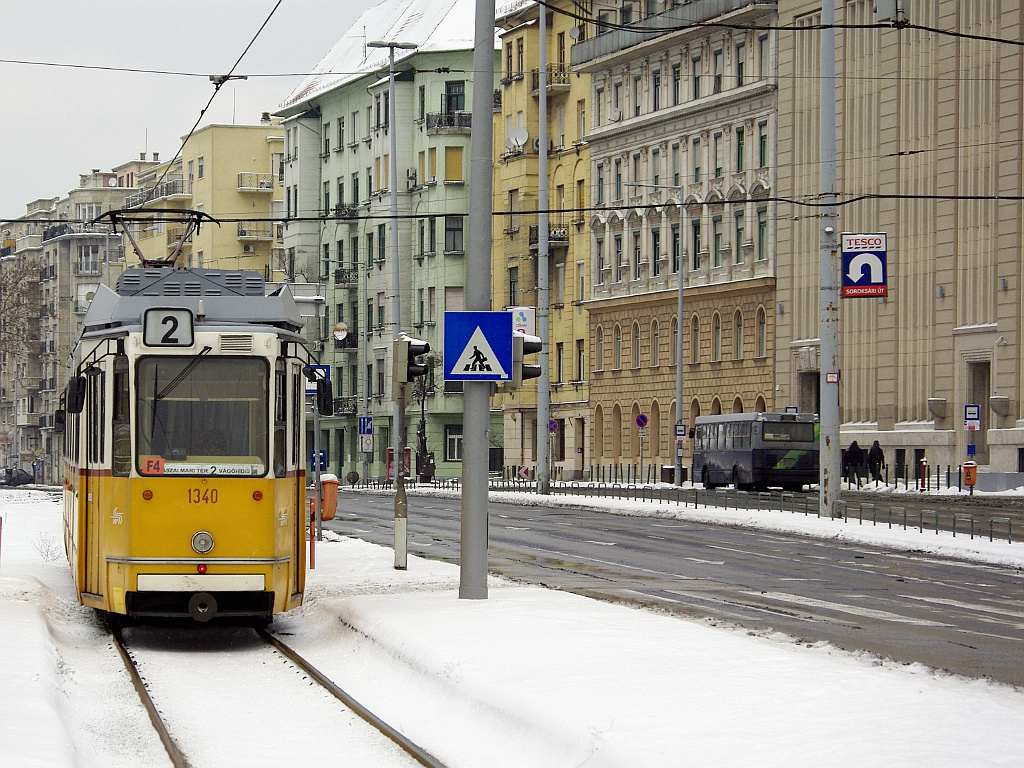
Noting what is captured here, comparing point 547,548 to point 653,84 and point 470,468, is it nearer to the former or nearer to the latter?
point 470,468

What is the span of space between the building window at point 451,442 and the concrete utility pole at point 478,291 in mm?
78457

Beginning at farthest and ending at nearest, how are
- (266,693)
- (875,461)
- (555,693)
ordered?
(875,461), (266,693), (555,693)

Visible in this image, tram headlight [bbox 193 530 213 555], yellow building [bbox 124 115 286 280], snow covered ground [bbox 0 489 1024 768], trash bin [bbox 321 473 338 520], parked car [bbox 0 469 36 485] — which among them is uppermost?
yellow building [bbox 124 115 286 280]

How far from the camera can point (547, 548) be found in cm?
3102

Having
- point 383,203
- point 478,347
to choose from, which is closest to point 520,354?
point 478,347

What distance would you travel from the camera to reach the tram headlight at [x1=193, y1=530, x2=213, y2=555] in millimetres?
15664

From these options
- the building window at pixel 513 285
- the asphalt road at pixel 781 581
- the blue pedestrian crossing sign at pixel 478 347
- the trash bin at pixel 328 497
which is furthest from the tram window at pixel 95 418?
the building window at pixel 513 285

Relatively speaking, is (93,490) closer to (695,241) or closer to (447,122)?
(695,241)

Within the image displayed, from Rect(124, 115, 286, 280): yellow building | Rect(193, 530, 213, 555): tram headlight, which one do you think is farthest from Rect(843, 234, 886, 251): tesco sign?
Rect(124, 115, 286, 280): yellow building

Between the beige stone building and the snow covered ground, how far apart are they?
43815 millimetres

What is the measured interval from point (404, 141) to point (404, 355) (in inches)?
3229

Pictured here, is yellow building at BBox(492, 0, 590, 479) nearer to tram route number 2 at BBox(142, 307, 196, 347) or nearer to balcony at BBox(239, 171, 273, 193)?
balcony at BBox(239, 171, 273, 193)

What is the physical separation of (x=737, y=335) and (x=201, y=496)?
194ft

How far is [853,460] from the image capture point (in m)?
62.3
